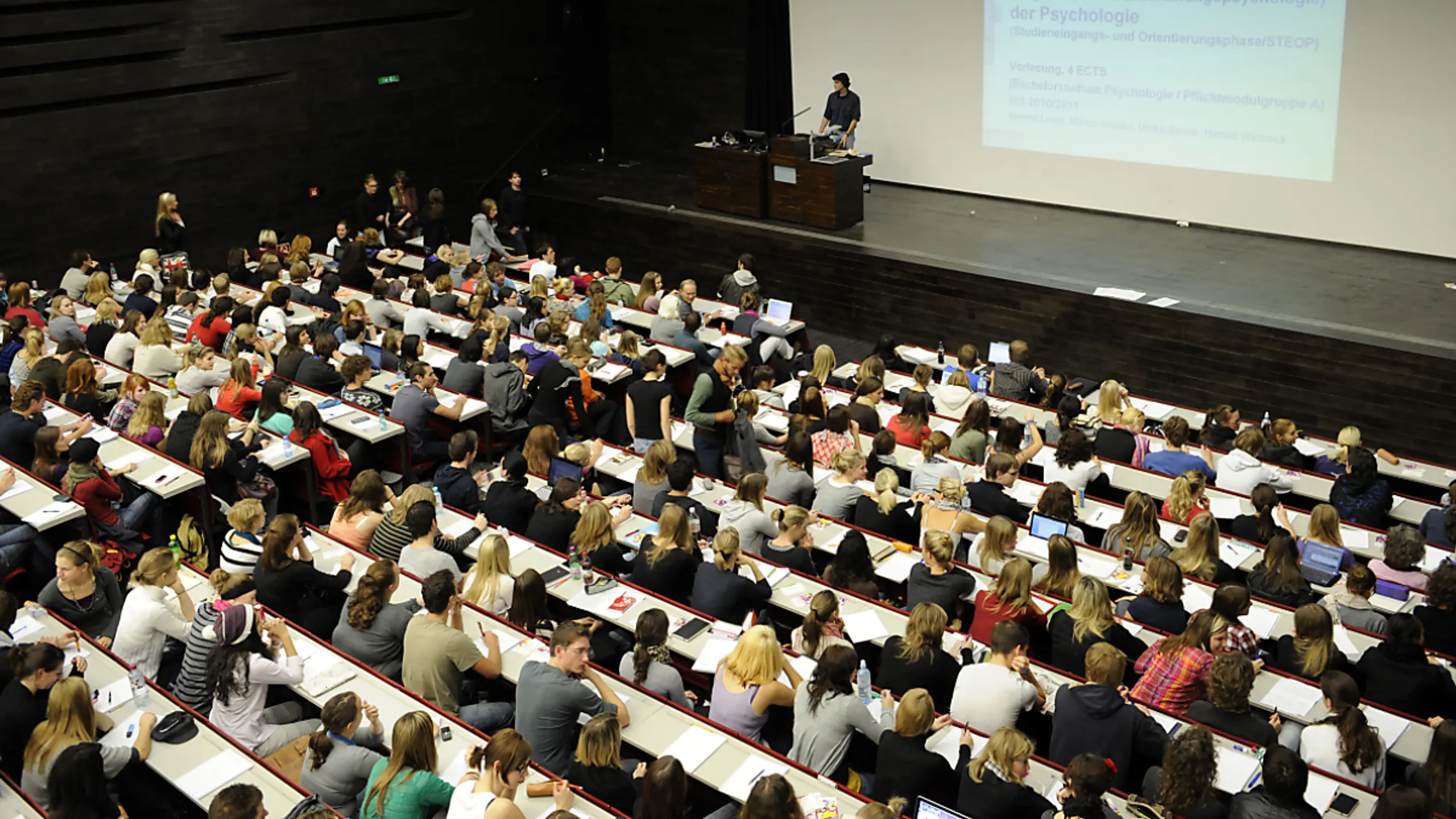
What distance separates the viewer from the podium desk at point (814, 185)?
13.4 meters

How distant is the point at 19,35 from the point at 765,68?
8.48 meters

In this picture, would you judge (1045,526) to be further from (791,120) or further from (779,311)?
(791,120)

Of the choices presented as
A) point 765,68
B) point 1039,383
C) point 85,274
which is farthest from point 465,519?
point 765,68

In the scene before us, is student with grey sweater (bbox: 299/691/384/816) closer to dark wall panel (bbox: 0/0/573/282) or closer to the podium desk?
the podium desk

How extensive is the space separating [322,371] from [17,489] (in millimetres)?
2381

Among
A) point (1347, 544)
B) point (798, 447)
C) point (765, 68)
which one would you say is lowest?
point (1347, 544)

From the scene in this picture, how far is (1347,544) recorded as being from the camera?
746cm

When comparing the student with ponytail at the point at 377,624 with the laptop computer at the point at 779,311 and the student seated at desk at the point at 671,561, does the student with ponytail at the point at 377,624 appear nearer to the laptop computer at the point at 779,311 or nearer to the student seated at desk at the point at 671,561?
the student seated at desk at the point at 671,561

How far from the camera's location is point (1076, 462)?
8.02m

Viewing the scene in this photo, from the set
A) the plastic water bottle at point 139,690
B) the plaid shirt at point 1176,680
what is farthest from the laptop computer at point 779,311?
the plastic water bottle at point 139,690

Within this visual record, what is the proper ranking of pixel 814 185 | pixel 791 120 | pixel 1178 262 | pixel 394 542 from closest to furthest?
pixel 394 542
pixel 1178 262
pixel 814 185
pixel 791 120

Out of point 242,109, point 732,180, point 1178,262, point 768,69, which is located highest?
point 768,69

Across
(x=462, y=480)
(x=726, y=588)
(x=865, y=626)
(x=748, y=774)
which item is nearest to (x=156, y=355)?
(x=462, y=480)

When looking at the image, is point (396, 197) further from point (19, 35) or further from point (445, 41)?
point (19, 35)
